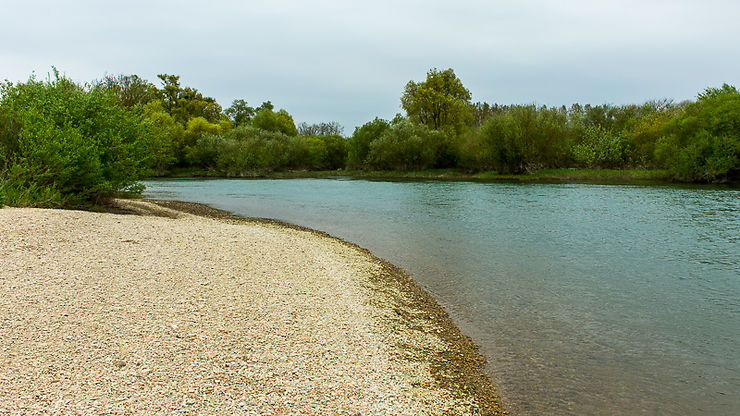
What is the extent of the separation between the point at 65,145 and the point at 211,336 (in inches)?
552

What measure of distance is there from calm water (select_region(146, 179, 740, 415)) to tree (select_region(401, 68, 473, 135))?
5990cm

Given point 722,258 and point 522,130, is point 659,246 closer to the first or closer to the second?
point 722,258

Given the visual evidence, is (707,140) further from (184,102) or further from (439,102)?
(184,102)

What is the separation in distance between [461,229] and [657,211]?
14.0m

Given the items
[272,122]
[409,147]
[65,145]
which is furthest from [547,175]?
[272,122]

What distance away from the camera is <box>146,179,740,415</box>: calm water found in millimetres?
6480

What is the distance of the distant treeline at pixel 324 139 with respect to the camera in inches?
685

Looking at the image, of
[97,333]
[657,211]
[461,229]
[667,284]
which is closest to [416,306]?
[97,333]

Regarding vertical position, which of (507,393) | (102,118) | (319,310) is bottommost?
(507,393)

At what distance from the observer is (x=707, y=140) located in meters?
48.1

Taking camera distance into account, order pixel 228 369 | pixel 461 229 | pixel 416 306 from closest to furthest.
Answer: pixel 228 369
pixel 416 306
pixel 461 229

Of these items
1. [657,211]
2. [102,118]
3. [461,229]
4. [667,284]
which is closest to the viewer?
[667,284]

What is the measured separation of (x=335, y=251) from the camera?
1428 cm

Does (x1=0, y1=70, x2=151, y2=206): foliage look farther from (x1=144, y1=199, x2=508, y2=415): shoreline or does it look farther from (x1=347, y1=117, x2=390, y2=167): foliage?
(x1=347, y1=117, x2=390, y2=167): foliage
